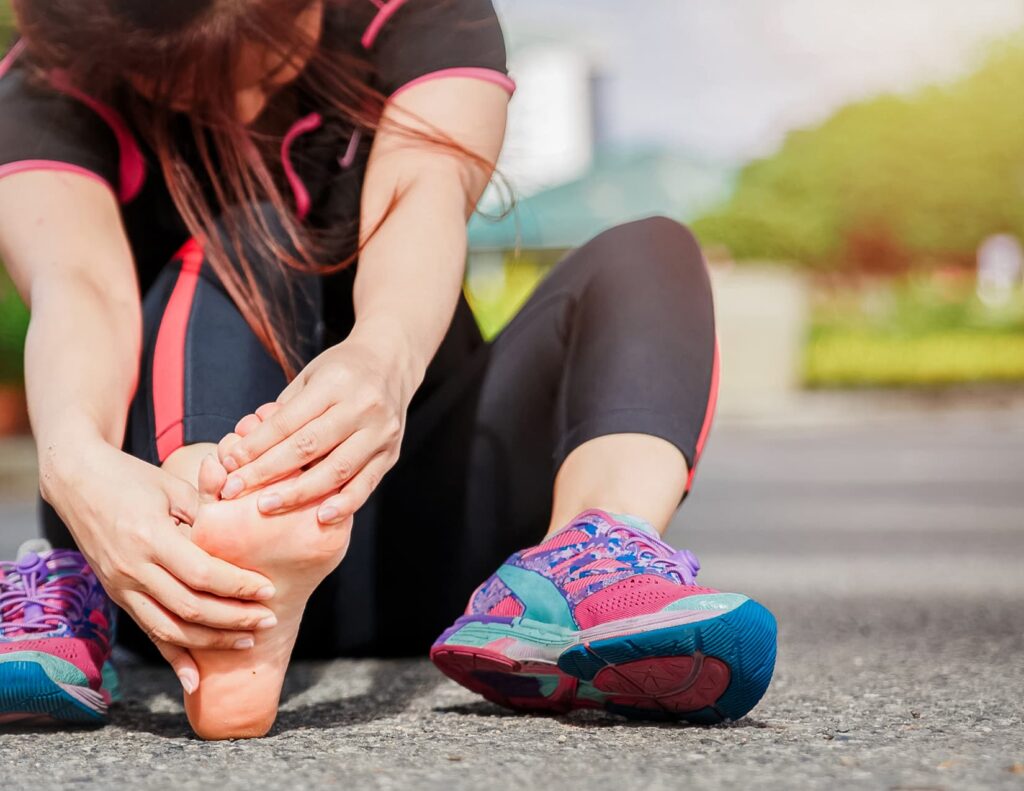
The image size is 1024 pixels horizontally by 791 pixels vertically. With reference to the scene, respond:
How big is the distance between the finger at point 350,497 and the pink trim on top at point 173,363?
0.26 metres

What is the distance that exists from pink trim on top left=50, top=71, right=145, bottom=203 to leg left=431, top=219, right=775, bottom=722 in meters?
0.42

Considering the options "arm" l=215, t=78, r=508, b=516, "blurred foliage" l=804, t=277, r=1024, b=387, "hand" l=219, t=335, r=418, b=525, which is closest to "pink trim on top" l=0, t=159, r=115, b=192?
"arm" l=215, t=78, r=508, b=516

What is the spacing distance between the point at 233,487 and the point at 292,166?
21.5 inches

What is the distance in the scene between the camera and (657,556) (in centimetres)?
105

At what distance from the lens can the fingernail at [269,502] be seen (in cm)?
89

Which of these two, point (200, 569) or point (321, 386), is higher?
point (321, 386)

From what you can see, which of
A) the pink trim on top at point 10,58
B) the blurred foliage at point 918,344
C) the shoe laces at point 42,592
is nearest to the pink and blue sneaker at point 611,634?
the shoe laces at point 42,592

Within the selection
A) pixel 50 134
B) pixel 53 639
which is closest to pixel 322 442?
pixel 53 639

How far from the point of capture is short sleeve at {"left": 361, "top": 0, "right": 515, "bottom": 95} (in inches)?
49.4

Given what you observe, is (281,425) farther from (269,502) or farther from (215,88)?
(215,88)

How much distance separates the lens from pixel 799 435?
784 cm

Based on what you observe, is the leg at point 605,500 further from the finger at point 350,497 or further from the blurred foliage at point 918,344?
the blurred foliage at point 918,344

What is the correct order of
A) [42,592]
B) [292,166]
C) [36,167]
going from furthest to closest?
1. [292,166]
2. [36,167]
3. [42,592]

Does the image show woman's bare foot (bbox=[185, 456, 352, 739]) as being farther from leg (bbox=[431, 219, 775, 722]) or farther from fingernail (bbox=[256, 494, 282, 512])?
leg (bbox=[431, 219, 775, 722])
